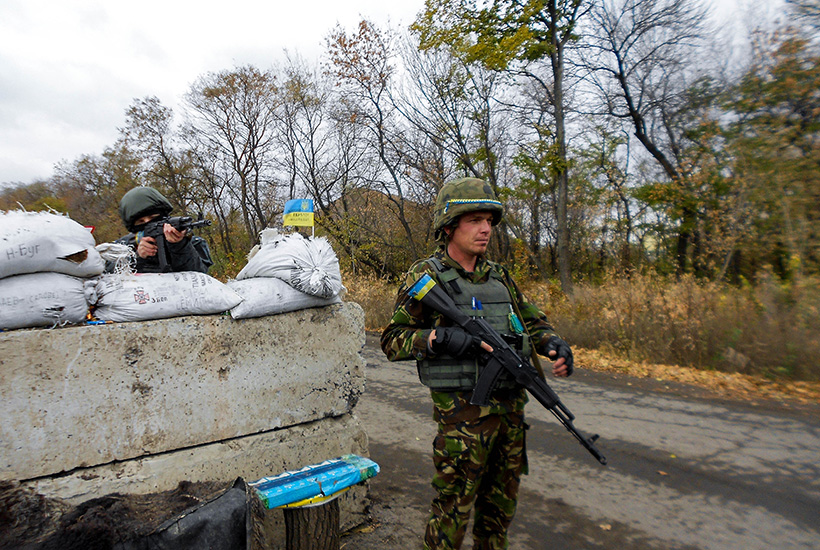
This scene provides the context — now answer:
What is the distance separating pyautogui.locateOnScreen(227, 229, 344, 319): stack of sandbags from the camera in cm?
248

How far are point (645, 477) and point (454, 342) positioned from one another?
242cm

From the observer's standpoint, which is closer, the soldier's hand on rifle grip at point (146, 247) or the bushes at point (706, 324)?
the soldier's hand on rifle grip at point (146, 247)

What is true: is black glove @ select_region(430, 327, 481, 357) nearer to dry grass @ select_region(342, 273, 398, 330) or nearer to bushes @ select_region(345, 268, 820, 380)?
bushes @ select_region(345, 268, 820, 380)

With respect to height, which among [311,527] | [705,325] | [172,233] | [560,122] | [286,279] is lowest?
[311,527]

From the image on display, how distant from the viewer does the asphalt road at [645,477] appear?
2.64 metres

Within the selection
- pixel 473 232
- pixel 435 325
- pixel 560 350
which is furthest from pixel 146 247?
pixel 560 350

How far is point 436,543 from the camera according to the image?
2037 mm

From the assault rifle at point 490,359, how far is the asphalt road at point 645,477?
1078mm

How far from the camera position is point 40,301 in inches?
75.5

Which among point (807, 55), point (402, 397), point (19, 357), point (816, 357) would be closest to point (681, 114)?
point (807, 55)

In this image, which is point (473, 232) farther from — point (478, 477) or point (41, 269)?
point (41, 269)

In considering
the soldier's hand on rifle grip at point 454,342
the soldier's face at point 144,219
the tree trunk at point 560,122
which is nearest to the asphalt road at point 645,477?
the soldier's hand on rifle grip at point 454,342

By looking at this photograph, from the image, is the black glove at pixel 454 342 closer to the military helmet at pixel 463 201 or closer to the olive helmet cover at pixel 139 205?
the military helmet at pixel 463 201

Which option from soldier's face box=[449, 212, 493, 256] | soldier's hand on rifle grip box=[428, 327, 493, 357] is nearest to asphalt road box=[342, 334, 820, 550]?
soldier's hand on rifle grip box=[428, 327, 493, 357]
